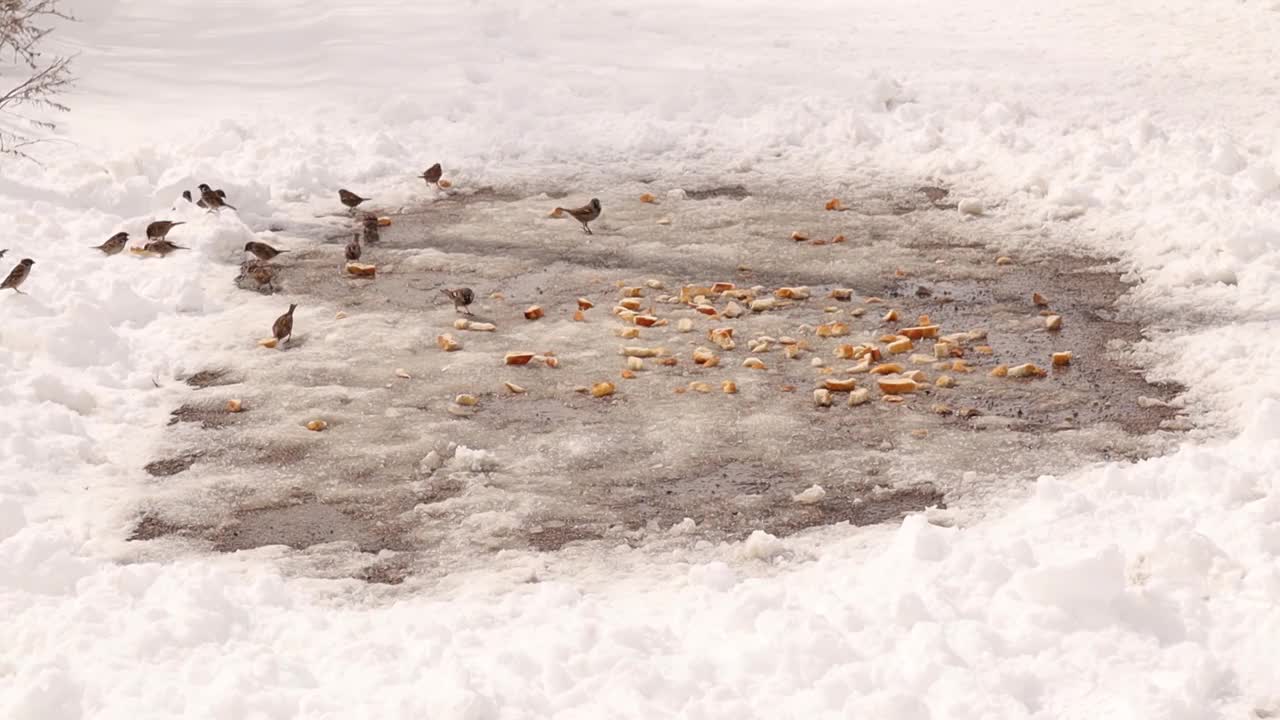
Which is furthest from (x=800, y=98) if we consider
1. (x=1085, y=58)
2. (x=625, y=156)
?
(x=1085, y=58)

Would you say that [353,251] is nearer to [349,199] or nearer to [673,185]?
[349,199]

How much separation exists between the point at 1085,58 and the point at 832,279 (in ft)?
16.1

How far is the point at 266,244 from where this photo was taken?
29.2 ft

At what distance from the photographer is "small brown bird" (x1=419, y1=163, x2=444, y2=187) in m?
10.2

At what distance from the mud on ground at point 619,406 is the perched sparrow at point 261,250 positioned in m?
0.13

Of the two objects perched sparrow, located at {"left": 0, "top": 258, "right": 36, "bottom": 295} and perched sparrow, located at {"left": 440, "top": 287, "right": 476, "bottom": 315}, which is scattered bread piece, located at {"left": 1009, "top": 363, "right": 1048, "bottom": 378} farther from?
perched sparrow, located at {"left": 0, "top": 258, "right": 36, "bottom": 295}

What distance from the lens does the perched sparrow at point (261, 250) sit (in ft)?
28.8

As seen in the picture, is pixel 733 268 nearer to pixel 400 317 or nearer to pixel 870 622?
pixel 400 317

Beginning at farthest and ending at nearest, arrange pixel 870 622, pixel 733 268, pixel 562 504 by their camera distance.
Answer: pixel 733 268
pixel 562 504
pixel 870 622

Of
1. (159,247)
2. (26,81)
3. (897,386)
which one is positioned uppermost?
(26,81)

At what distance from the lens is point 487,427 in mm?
6465

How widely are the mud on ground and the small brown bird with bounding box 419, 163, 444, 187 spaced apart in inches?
40.4

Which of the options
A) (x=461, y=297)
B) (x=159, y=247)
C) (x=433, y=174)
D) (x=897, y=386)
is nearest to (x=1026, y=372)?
(x=897, y=386)

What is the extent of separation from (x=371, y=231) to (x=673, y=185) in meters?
2.22
